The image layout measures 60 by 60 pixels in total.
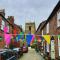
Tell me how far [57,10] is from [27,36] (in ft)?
21.2

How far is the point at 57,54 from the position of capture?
31.4 metres

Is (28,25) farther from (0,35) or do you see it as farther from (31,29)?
(0,35)

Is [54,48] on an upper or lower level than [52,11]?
lower

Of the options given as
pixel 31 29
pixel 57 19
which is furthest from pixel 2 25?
pixel 31 29

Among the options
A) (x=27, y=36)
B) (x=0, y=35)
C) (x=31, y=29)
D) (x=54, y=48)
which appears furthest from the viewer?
(x=31, y=29)

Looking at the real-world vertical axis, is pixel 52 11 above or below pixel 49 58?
above

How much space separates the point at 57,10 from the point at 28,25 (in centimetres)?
9280

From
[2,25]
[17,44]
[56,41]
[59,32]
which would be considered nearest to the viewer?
[59,32]

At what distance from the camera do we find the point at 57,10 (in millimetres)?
30781

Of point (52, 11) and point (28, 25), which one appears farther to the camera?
point (28, 25)

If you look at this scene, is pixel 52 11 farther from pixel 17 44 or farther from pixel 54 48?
pixel 17 44

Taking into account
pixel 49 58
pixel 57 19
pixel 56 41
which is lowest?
pixel 49 58

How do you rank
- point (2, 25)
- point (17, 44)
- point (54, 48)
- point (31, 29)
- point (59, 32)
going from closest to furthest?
1. point (59, 32)
2. point (54, 48)
3. point (2, 25)
4. point (17, 44)
5. point (31, 29)

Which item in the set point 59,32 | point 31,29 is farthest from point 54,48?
point 31,29
